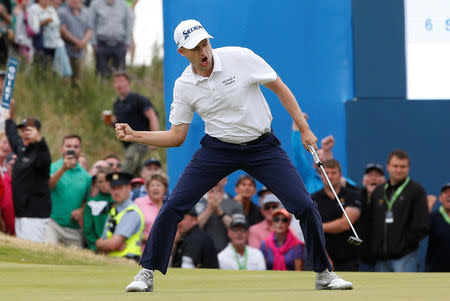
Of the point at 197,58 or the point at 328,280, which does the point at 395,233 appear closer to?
the point at 328,280

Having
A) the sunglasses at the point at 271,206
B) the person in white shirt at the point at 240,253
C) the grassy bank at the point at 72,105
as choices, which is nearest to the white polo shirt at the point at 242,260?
the person in white shirt at the point at 240,253

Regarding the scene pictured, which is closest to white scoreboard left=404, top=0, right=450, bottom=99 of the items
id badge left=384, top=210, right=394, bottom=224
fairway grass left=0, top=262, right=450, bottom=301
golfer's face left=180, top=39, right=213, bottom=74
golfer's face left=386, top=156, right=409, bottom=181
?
golfer's face left=386, top=156, right=409, bottom=181

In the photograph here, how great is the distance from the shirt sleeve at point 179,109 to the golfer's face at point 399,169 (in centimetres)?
409

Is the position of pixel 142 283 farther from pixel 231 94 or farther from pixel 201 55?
pixel 201 55

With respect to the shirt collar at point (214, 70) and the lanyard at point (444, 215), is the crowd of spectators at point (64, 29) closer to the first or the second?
the lanyard at point (444, 215)

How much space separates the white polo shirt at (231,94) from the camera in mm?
6293

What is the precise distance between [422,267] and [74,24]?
31.0 ft

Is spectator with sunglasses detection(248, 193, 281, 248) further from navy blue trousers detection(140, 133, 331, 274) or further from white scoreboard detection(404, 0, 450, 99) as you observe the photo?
navy blue trousers detection(140, 133, 331, 274)

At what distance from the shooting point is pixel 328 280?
6363 millimetres

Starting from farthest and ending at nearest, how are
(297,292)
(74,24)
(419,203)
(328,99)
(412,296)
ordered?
(74,24) → (328,99) → (419,203) → (297,292) → (412,296)

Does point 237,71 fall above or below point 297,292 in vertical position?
above

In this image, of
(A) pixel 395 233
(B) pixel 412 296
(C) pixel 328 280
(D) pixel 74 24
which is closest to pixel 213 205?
(A) pixel 395 233

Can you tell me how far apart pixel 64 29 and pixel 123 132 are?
12007 mm

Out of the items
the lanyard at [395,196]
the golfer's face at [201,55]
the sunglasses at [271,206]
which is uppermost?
the golfer's face at [201,55]
